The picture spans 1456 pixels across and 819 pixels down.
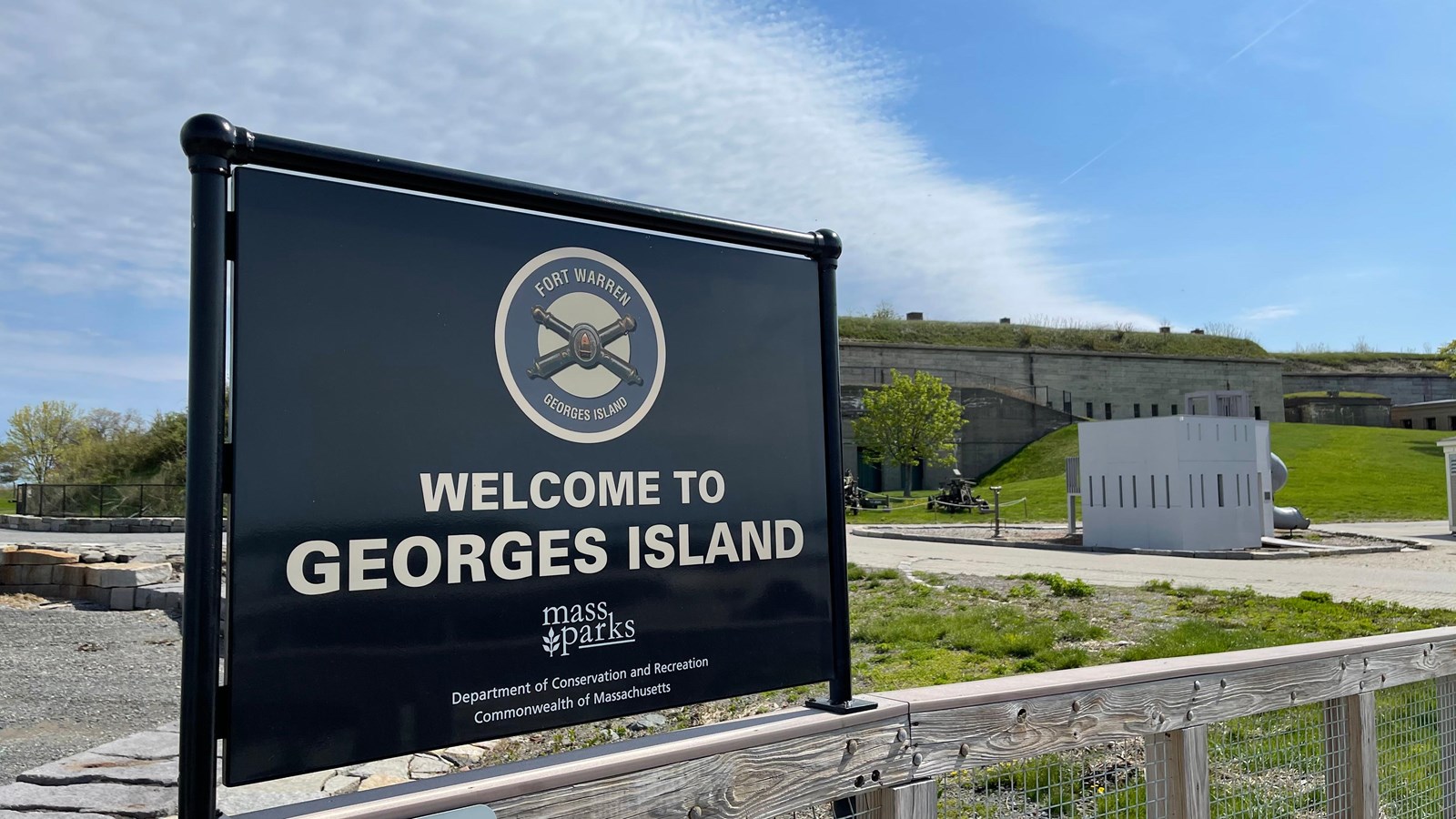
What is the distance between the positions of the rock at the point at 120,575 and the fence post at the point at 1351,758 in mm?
16230

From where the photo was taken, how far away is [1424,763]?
389 centimetres

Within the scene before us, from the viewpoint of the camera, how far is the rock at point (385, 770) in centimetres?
561

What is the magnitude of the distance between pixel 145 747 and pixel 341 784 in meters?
1.77

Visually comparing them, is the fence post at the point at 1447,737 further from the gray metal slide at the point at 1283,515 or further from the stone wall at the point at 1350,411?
the stone wall at the point at 1350,411

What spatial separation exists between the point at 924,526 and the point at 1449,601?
1973 centimetres

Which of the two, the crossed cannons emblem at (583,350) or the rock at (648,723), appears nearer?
the crossed cannons emblem at (583,350)

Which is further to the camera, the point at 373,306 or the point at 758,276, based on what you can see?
the point at 758,276

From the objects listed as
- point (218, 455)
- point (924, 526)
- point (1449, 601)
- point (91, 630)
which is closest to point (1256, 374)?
point (924, 526)

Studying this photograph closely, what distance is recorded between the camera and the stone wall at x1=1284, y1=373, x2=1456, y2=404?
85.4 metres

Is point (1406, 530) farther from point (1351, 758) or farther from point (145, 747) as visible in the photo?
point (145, 747)

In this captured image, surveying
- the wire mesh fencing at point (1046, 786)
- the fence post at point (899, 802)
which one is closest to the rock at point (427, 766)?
the wire mesh fencing at point (1046, 786)

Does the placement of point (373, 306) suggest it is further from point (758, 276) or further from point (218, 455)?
point (758, 276)

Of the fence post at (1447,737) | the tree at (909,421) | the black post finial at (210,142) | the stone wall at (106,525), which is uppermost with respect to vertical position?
the tree at (909,421)

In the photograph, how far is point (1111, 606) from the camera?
1216 centimetres
